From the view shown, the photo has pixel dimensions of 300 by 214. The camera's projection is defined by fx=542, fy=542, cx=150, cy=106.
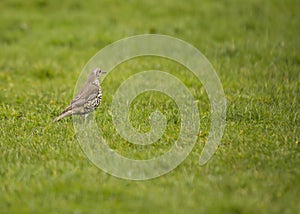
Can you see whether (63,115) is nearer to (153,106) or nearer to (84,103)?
(84,103)

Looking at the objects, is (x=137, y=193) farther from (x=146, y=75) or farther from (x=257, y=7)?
(x=257, y=7)

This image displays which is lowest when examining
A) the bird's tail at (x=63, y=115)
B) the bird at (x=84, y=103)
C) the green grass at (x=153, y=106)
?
the green grass at (x=153, y=106)

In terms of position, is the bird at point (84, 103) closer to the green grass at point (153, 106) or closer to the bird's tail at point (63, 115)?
the bird's tail at point (63, 115)

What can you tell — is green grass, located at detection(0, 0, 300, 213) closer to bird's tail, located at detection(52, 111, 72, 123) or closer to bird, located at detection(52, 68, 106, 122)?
bird's tail, located at detection(52, 111, 72, 123)

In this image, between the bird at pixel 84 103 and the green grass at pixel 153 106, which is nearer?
the green grass at pixel 153 106

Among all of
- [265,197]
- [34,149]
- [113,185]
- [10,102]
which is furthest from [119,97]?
[265,197]

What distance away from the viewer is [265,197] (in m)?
6.46

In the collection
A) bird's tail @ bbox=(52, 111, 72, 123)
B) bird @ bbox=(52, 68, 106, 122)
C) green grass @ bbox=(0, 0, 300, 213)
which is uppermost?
bird @ bbox=(52, 68, 106, 122)

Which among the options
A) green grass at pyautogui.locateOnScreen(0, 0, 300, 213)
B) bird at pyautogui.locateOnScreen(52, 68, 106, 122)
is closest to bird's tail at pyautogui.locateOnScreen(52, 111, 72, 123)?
bird at pyautogui.locateOnScreen(52, 68, 106, 122)

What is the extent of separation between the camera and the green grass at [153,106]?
6.55m

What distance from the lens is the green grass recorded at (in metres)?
6.55

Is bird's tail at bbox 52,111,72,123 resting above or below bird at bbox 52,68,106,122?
below

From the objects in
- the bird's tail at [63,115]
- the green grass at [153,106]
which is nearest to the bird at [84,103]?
the bird's tail at [63,115]

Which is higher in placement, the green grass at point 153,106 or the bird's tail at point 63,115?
the bird's tail at point 63,115
